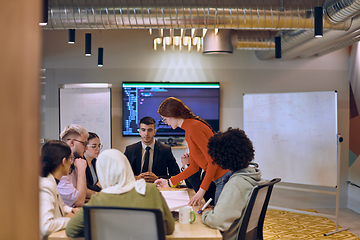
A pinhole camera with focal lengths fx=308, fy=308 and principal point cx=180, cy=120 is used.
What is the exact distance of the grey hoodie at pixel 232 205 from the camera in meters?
1.74

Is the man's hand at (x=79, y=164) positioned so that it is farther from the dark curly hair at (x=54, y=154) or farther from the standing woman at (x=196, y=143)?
the standing woman at (x=196, y=143)

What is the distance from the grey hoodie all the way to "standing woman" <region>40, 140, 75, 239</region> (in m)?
0.83

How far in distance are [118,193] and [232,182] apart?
2.22ft

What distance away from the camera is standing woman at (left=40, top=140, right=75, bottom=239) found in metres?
1.64

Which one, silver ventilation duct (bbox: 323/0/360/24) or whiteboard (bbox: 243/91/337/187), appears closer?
silver ventilation duct (bbox: 323/0/360/24)

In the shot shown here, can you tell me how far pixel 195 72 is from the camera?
5289 millimetres

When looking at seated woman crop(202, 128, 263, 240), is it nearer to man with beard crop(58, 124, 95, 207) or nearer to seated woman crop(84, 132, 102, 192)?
man with beard crop(58, 124, 95, 207)

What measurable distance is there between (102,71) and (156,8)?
2461mm

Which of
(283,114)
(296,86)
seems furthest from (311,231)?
(296,86)

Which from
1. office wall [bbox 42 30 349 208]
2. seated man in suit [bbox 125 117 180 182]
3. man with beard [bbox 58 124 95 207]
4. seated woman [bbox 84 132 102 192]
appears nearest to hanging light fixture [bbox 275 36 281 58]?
office wall [bbox 42 30 349 208]

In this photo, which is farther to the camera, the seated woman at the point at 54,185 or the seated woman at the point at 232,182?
the seated woman at the point at 232,182

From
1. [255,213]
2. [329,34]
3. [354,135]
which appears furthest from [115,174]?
[354,135]

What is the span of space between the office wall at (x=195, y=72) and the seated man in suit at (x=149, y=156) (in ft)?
6.26

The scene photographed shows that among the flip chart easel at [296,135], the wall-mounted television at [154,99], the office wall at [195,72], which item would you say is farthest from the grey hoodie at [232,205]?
the office wall at [195,72]
